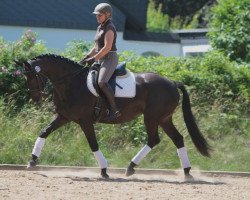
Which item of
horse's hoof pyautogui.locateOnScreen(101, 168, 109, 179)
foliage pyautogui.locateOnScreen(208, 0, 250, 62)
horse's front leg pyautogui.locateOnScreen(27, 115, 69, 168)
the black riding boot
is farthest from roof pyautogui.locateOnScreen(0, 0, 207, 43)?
horse's hoof pyautogui.locateOnScreen(101, 168, 109, 179)

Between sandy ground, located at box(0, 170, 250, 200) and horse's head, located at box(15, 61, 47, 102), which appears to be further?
horse's head, located at box(15, 61, 47, 102)

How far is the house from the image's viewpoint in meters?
28.6

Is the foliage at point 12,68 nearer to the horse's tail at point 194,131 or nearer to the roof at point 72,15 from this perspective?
the horse's tail at point 194,131

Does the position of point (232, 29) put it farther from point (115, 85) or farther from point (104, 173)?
point (104, 173)

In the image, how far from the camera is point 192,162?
1377cm

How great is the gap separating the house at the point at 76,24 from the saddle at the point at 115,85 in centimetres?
1609

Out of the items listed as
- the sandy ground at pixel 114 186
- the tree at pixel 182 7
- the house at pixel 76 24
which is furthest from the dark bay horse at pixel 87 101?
the tree at pixel 182 7

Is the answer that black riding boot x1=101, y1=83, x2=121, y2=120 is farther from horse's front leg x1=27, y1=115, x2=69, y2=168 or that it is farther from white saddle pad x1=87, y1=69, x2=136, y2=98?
horse's front leg x1=27, y1=115, x2=69, y2=168

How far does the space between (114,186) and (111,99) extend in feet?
5.22

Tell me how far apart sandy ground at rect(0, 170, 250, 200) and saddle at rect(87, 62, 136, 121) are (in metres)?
1.18

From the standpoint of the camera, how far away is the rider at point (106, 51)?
11.3m

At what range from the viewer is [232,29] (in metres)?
20.4

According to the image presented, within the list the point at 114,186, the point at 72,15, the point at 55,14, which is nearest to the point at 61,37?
the point at 55,14

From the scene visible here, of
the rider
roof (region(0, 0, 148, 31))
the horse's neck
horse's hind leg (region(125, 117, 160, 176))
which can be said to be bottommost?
roof (region(0, 0, 148, 31))
